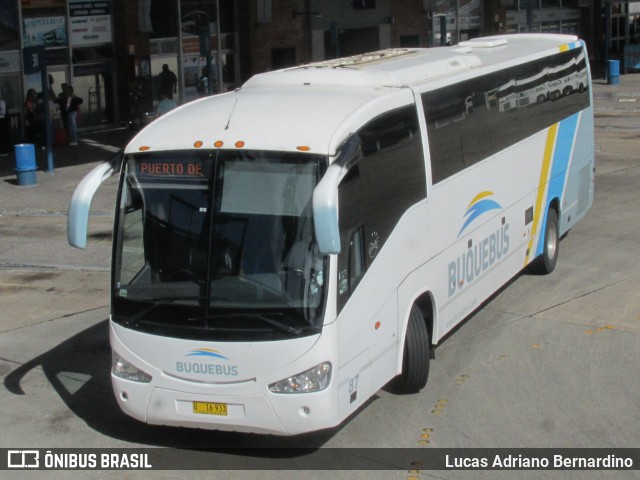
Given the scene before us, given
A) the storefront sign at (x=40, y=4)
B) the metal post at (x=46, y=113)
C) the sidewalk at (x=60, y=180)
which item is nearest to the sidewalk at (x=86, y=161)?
the sidewalk at (x=60, y=180)

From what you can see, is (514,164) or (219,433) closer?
(219,433)

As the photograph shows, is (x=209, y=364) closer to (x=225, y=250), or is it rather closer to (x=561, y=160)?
(x=225, y=250)

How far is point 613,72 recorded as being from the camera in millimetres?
41188

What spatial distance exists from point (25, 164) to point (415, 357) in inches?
591

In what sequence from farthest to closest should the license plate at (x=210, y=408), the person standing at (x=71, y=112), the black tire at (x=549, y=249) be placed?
the person standing at (x=71, y=112) → the black tire at (x=549, y=249) → the license plate at (x=210, y=408)

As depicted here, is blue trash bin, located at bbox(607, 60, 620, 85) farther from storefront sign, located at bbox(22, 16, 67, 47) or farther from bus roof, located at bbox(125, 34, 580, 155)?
bus roof, located at bbox(125, 34, 580, 155)

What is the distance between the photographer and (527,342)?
1133cm

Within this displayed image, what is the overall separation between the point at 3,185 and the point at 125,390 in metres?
15.5

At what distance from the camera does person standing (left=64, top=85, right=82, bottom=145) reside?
28344 millimetres

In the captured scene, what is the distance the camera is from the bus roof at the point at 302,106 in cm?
819

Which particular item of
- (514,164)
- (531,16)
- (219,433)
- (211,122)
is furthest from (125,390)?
(531,16)

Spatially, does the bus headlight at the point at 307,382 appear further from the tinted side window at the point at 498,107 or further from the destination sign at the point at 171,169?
the tinted side window at the point at 498,107

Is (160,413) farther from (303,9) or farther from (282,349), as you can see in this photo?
(303,9)

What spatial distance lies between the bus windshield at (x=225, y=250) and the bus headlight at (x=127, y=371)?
350mm
